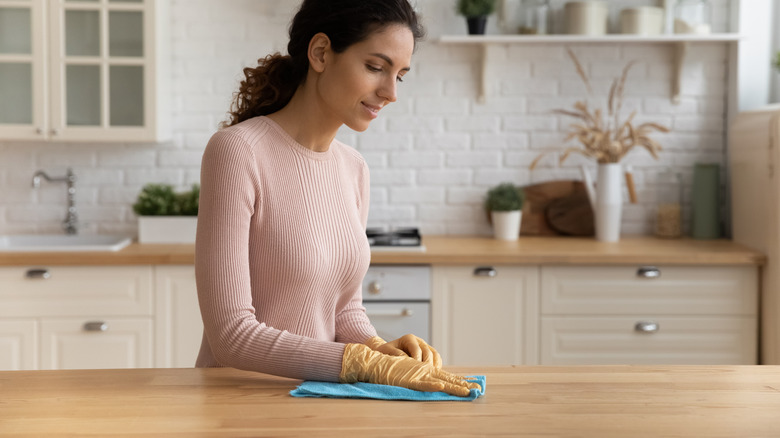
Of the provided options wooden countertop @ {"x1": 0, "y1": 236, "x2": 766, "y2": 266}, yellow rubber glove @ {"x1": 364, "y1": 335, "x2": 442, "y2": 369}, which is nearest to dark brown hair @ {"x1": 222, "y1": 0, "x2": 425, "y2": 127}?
yellow rubber glove @ {"x1": 364, "y1": 335, "x2": 442, "y2": 369}

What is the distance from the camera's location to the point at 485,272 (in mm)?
3477

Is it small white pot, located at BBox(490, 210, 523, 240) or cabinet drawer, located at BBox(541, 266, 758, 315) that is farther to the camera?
small white pot, located at BBox(490, 210, 523, 240)

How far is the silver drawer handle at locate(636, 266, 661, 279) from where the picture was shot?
3.47 m

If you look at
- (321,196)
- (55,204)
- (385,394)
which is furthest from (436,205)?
(385,394)

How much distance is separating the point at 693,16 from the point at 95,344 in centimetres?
295

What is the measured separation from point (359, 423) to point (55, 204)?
122 inches

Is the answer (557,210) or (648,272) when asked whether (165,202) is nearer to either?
(557,210)

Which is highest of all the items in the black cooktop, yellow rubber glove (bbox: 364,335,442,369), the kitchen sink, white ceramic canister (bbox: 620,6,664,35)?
white ceramic canister (bbox: 620,6,664,35)

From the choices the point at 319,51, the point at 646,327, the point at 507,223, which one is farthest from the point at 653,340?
the point at 319,51

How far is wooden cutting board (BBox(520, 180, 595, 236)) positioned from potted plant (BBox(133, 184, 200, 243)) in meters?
1.55

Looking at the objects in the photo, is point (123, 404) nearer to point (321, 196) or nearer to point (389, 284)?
point (321, 196)

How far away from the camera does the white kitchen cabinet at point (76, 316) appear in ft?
11.2

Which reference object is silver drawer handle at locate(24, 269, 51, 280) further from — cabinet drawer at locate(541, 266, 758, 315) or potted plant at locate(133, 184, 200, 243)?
cabinet drawer at locate(541, 266, 758, 315)

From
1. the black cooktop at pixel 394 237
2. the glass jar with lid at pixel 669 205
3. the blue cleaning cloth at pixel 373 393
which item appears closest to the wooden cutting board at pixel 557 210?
the glass jar with lid at pixel 669 205
